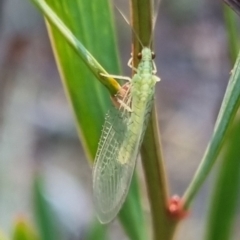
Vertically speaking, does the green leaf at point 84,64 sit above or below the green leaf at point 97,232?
above

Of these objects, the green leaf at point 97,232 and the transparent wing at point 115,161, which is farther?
the green leaf at point 97,232

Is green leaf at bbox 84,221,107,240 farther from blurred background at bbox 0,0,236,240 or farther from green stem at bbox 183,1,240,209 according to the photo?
blurred background at bbox 0,0,236,240

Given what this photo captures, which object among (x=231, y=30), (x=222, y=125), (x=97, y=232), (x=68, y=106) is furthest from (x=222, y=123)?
(x=68, y=106)

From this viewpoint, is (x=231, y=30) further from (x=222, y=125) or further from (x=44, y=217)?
(x=44, y=217)

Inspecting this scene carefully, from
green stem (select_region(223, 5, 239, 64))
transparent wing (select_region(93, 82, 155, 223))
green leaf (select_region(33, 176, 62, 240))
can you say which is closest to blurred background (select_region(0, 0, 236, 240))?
green leaf (select_region(33, 176, 62, 240))

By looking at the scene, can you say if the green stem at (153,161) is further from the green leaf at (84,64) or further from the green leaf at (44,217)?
the green leaf at (44,217)

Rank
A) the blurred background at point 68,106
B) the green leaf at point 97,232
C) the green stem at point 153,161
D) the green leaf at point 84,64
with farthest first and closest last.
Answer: the blurred background at point 68,106, the green leaf at point 97,232, the green leaf at point 84,64, the green stem at point 153,161

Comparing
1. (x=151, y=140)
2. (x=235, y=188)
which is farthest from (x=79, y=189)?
(x=151, y=140)

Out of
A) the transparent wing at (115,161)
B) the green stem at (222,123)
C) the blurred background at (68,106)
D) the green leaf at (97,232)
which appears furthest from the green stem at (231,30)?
the blurred background at (68,106)
